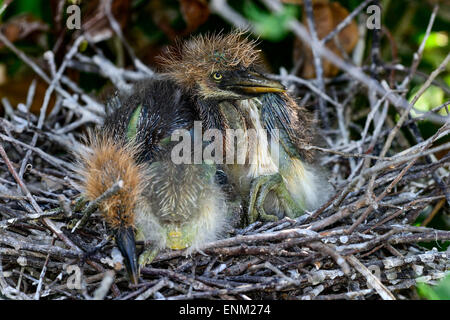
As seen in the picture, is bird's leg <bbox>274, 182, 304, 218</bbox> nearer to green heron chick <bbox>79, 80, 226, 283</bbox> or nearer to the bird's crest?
green heron chick <bbox>79, 80, 226, 283</bbox>

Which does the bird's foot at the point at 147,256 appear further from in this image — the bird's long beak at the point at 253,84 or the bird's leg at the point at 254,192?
the bird's long beak at the point at 253,84

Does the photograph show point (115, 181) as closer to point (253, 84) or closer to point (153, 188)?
point (153, 188)

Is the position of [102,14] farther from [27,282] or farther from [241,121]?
[27,282]

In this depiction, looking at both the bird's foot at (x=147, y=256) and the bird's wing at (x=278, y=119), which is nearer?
the bird's foot at (x=147, y=256)

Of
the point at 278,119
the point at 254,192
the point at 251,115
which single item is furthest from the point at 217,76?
the point at 254,192

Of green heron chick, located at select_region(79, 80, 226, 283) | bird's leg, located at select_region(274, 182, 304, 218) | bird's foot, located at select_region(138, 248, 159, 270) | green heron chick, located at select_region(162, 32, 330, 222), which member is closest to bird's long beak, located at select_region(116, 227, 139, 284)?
green heron chick, located at select_region(79, 80, 226, 283)

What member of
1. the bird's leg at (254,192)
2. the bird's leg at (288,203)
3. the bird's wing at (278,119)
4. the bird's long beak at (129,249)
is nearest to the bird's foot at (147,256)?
the bird's long beak at (129,249)
